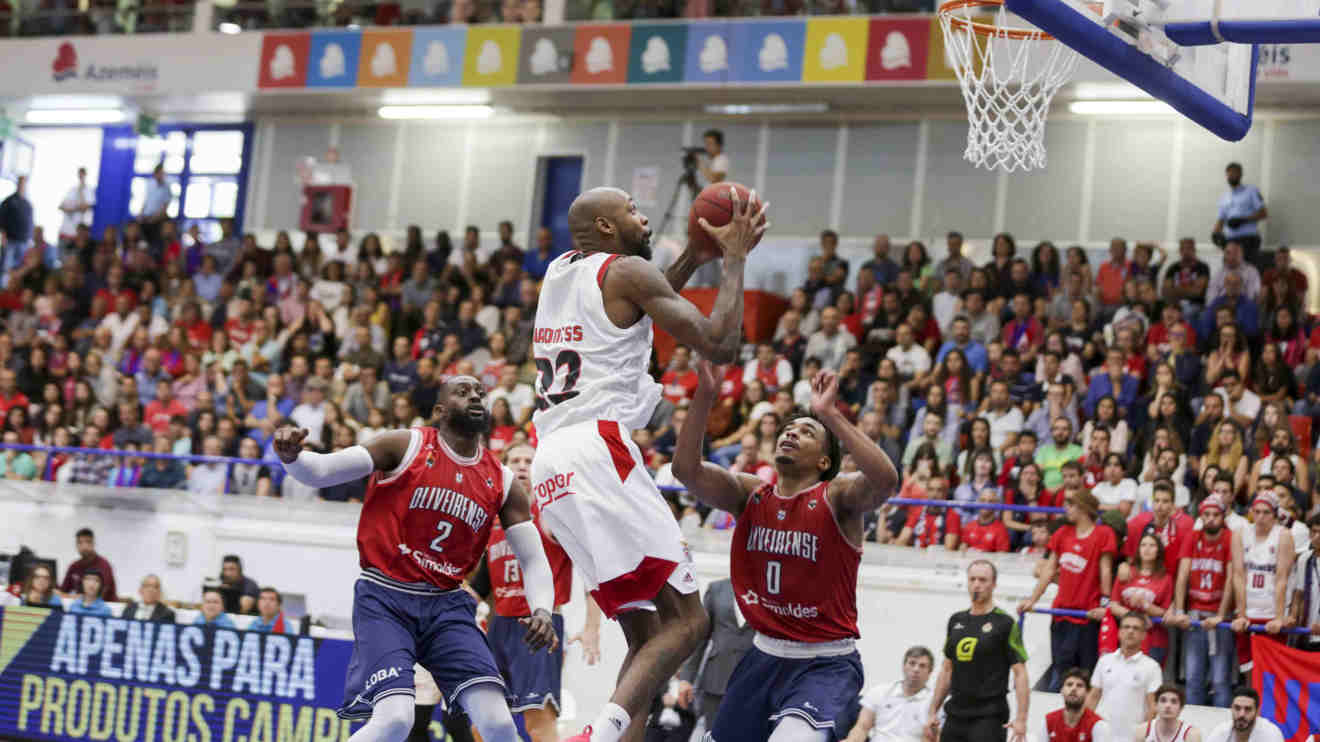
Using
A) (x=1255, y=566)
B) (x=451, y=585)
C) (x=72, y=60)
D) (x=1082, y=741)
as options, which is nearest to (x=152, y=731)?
(x=451, y=585)

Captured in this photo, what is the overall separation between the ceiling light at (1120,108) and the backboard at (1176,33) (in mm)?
12287

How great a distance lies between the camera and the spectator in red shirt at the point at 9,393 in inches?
711

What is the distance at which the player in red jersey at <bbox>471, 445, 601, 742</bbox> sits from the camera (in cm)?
888

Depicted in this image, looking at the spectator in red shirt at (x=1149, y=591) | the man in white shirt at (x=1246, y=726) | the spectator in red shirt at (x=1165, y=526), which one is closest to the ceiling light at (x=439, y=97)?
the spectator in red shirt at (x=1165, y=526)

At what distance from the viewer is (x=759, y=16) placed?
20.0 m

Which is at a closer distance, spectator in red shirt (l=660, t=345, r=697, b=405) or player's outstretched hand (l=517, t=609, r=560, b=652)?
player's outstretched hand (l=517, t=609, r=560, b=652)

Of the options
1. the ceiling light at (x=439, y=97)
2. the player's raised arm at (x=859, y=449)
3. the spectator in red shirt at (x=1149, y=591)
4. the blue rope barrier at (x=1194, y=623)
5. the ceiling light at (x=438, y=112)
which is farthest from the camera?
the ceiling light at (x=438, y=112)

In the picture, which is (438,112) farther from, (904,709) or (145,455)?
(904,709)

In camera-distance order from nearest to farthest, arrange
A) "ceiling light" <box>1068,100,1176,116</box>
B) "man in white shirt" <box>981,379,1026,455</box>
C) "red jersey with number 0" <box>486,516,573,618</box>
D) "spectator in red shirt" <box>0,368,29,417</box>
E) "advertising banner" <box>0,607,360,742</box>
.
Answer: "red jersey with number 0" <box>486,516,573,618</box> → "advertising banner" <box>0,607,360,742</box> → "man in white shirt" <box>981,379,1026,455</box> → "spectator in red shirt" <box>0,368,29,417</box> → "ceiling light" <box>1068,100,1176,116</box>

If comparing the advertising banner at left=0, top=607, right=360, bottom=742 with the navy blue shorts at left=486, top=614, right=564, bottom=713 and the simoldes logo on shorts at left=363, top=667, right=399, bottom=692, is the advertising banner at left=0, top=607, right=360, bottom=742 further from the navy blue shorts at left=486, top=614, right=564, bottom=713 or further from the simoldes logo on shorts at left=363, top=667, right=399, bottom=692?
the simoldes logo on shorts at left=363, top=667, right=399, bottom=692

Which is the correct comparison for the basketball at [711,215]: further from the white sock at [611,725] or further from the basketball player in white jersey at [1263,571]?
the basketball player in white jersey at [1263,571]

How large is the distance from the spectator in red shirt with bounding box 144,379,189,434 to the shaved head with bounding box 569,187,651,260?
11.8 meters

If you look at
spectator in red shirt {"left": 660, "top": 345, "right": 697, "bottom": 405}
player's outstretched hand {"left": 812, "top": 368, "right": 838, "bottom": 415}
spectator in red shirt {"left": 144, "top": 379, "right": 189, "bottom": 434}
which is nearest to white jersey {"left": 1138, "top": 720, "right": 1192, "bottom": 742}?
player's outstretched hand {"left": 812, "top": 368, "right": 838, "bottom": 415}

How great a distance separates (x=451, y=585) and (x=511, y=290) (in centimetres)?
1209
